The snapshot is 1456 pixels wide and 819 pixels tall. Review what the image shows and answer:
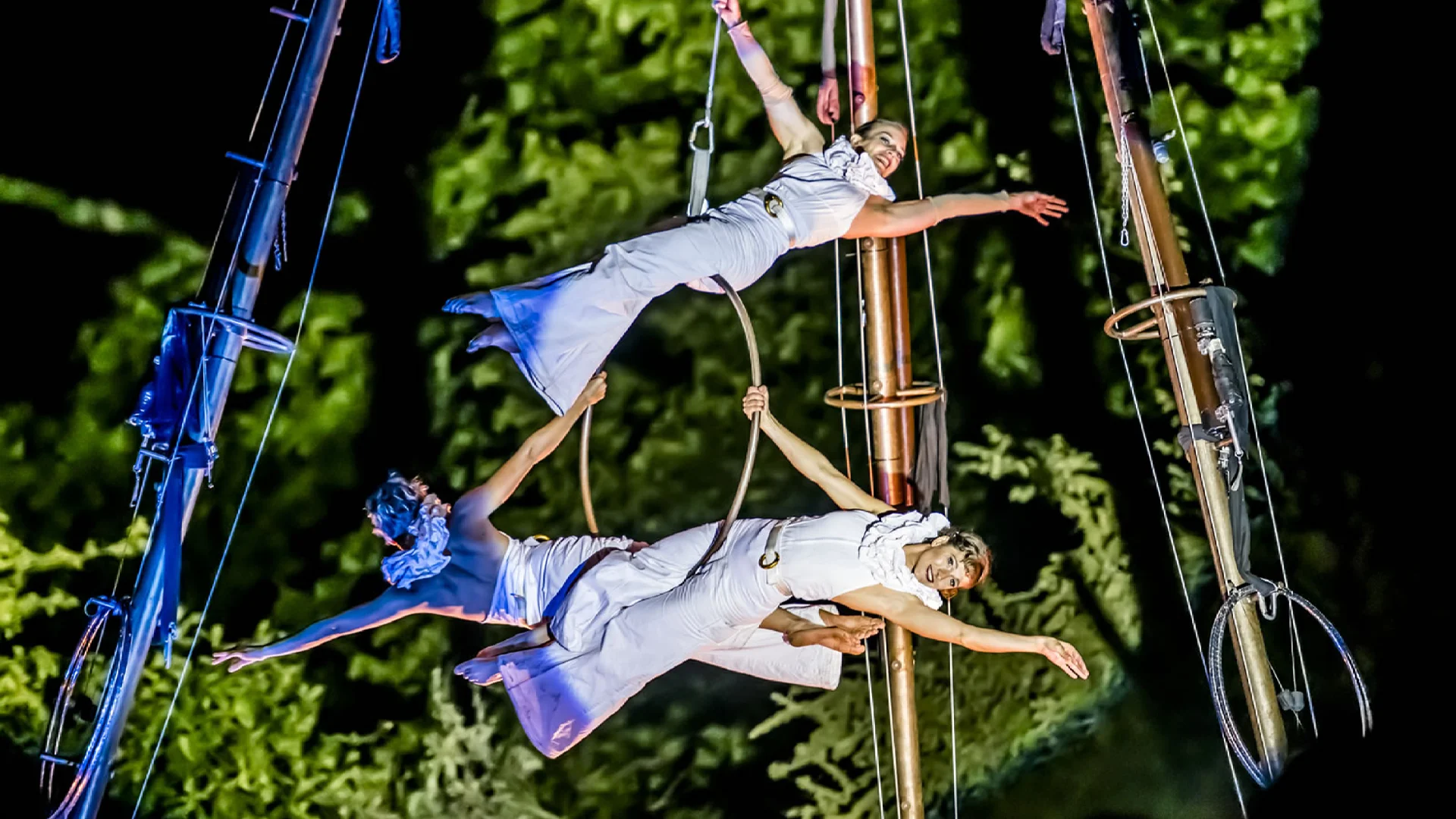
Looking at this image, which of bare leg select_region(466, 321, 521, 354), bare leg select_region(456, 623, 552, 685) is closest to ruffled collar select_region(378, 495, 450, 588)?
bare leg select_region(456, 623, 552, 685)

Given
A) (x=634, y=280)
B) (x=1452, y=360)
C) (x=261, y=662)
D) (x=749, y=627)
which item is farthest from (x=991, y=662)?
(x=261, y=662)

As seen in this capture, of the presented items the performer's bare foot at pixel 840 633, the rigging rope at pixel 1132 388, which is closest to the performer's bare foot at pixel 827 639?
the performer's bare foot at pixel 840 633

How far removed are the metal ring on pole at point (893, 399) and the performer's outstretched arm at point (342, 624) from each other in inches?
48.8

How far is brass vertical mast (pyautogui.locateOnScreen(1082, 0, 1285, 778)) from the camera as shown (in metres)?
3.04

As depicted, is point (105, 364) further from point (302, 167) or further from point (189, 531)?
point (302, 167)

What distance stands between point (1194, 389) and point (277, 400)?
9.73ft

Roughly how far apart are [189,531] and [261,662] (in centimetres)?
53

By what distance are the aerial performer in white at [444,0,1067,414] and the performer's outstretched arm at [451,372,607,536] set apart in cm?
22

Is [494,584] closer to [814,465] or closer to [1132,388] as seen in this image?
[814,465]

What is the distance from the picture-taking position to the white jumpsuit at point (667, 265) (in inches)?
121

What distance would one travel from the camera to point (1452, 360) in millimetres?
3355

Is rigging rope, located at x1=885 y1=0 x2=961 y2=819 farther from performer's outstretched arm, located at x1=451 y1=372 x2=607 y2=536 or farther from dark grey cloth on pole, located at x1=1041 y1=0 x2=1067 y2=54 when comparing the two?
performer's outstretched arm, located at x1=451 y1=372 x2=607 y2=536

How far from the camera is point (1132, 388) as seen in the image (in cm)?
406

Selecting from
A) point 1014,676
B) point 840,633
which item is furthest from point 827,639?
point 1014,676
